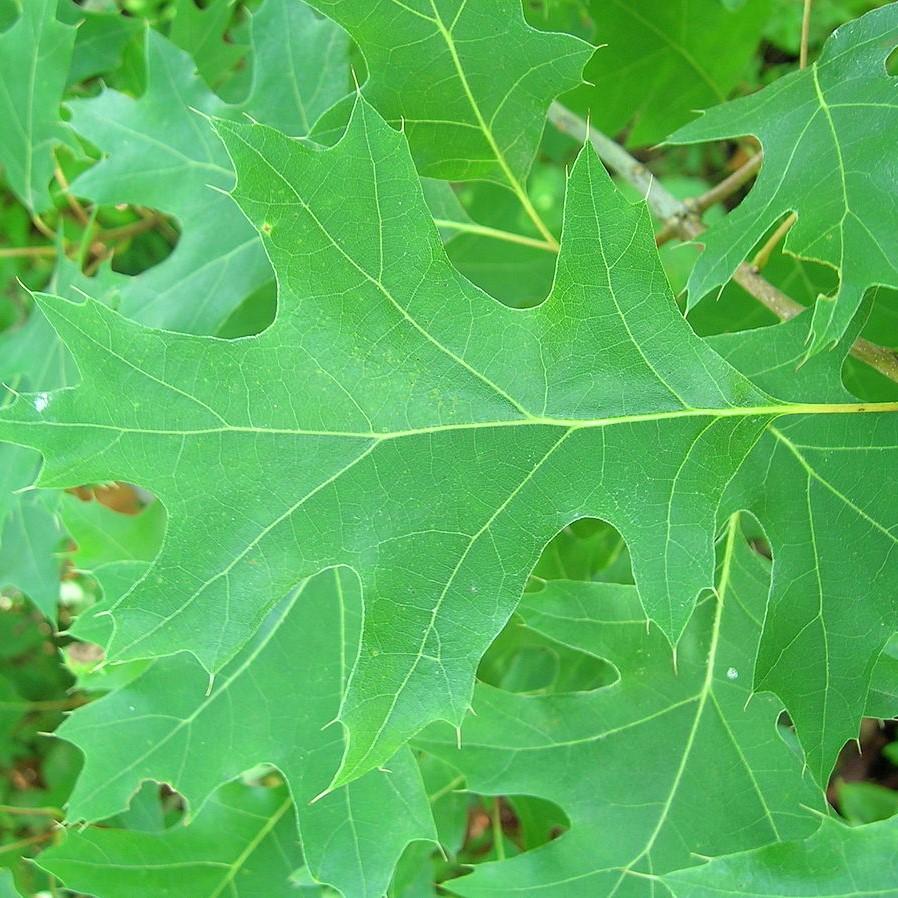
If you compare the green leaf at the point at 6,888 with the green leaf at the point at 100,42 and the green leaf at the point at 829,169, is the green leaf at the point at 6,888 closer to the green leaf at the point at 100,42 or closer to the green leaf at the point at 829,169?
the green leaf at the point at 829,169

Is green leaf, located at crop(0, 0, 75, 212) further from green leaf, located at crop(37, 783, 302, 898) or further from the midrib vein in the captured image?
green leaf, located at crop(37, 783, 302, 898)

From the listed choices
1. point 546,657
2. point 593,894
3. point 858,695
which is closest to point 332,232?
point 858,695

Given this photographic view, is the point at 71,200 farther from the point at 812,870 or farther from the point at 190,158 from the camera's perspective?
the point at 812,870

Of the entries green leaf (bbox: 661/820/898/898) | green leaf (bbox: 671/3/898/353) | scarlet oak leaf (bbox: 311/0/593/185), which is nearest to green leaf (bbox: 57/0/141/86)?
scarlet oak leaf (bbox: 311/0/593/185)

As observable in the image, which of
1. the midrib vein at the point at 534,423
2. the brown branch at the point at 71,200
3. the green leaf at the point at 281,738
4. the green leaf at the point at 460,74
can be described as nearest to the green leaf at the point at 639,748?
the green leaf at the point at 281,738

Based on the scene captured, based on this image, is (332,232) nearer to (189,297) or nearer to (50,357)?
(189,297)

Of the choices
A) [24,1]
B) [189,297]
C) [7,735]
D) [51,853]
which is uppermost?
[24,1]

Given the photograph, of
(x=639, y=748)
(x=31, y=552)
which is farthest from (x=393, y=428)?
(x=31, y=552)
